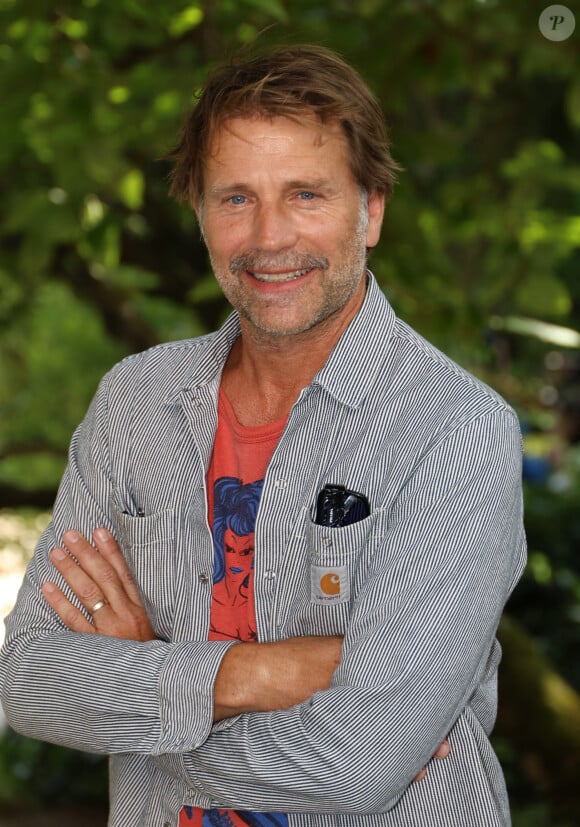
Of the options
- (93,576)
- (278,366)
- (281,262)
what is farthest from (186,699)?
(281,262)

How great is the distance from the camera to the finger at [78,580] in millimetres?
1933

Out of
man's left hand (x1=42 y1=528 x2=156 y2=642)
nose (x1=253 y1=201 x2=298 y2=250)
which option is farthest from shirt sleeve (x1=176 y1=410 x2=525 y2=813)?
nose (x1=253 y1=201 x2=298 y2=250)

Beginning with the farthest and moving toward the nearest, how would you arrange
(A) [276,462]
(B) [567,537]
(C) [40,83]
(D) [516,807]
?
1. (B) [567,537]
2. (D) [516,807]
3. (C) [40,83]
4. (A) [276,462]

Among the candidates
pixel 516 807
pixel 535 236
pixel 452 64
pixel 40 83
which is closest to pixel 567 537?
pixel 516 807

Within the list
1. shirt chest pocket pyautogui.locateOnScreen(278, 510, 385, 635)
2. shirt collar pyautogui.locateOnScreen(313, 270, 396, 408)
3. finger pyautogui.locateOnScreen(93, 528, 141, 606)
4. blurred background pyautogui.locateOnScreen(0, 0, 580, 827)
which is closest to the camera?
shirt chest pocket pyautogui.locateOnScreen(278, 510, 385, 635)

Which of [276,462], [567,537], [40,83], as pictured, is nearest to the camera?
[276,462]

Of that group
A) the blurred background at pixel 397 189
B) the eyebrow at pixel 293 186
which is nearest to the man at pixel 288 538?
the eyebrow at pixel 293 186

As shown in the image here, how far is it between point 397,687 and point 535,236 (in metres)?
2.05

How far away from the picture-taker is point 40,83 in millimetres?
2574

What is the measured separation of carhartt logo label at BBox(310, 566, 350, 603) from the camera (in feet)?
5.73

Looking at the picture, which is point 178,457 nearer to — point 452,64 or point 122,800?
point 122,800

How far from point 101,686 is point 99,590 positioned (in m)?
0.26

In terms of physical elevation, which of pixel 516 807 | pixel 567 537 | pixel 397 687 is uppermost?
pixel 397 687

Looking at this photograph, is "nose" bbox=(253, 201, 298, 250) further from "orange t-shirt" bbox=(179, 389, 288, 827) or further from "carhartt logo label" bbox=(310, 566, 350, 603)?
"carhartt logo label" bbox=(310, 566, 350, 603)
